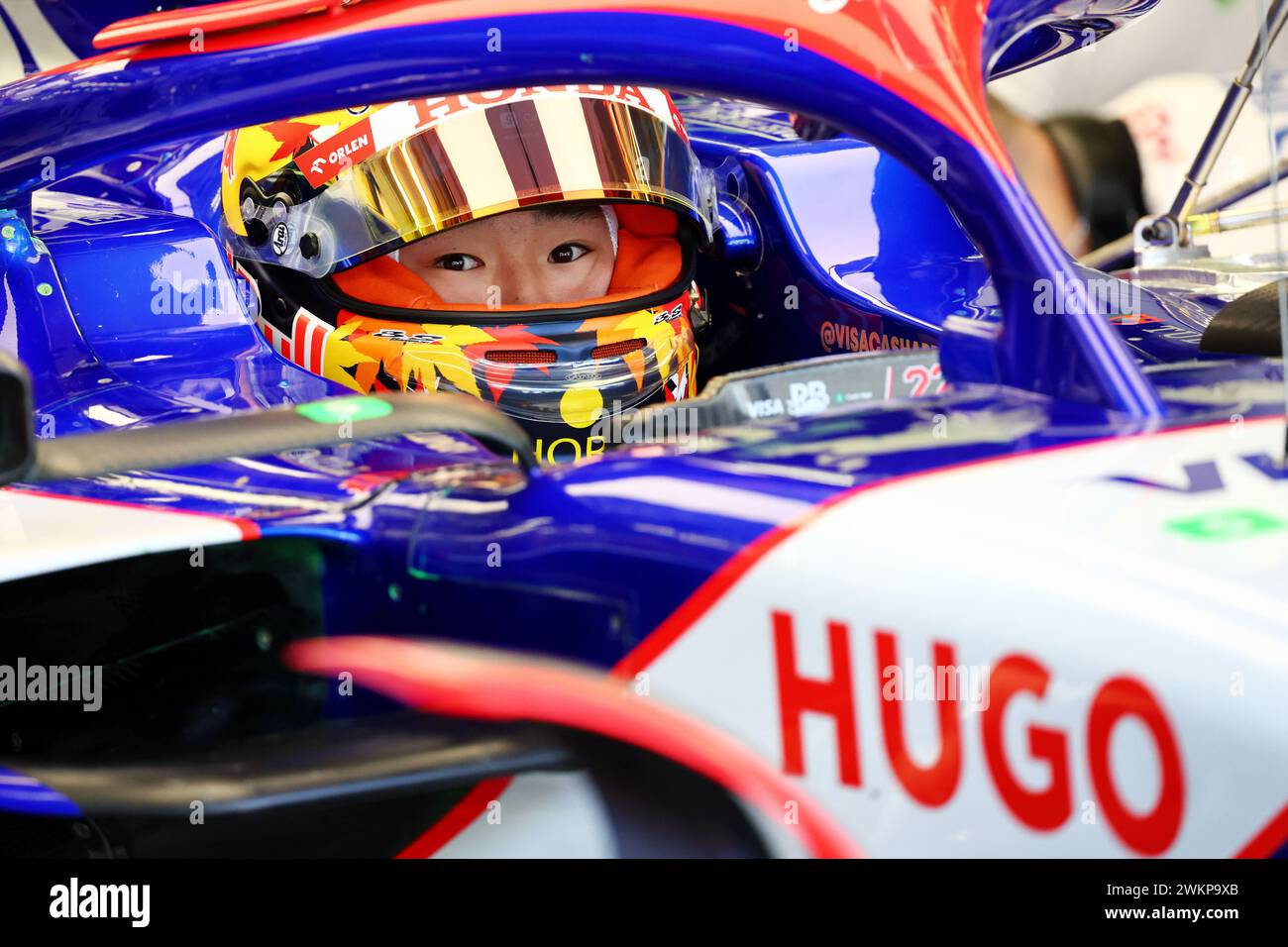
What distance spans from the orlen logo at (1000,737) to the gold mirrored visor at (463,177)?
0.94 meters

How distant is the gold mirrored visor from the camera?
156cm

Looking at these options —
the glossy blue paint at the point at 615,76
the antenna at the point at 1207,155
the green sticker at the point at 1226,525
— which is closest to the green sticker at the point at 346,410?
the glossy blue paint at the point at 615,76

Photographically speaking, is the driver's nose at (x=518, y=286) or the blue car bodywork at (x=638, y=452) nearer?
the blue car bodywork at (x=638, y=452)

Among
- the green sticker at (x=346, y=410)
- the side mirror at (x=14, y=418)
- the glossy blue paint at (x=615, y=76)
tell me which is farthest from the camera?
the glossy blue paint at (x=615, y=76)

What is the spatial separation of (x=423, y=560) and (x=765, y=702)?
244mm

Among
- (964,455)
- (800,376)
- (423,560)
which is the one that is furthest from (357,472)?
(964,455)

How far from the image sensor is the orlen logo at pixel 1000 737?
2.29 ft

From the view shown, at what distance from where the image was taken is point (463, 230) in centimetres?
174

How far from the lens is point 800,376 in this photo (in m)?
1.11

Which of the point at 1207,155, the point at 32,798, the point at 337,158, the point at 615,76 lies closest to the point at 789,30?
the point at 615,76

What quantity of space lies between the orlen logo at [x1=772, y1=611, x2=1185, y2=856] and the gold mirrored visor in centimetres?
94

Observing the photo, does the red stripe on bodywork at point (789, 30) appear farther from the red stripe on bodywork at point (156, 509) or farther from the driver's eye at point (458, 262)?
the driver's eye at point (458, 262)

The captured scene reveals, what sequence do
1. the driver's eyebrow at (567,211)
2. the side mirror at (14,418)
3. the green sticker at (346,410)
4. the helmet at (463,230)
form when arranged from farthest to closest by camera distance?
the driver's eyebrow at (567,211)
the helmet at (463,230)
the green sticker at (346,410)
the side mirror at (14,418)

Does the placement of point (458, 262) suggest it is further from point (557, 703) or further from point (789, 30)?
point (557, 703)
